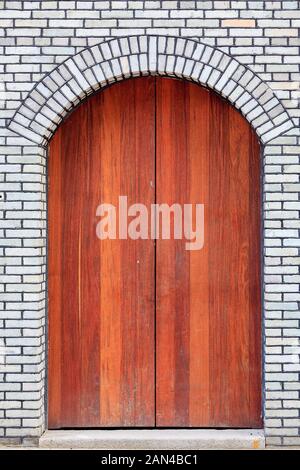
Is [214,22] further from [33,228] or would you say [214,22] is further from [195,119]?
[33,228]

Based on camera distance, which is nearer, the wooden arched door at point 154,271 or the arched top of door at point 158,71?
the arched top of door at point 158,71

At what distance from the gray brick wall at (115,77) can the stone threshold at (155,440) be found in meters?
0.13

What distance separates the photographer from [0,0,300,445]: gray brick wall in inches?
208

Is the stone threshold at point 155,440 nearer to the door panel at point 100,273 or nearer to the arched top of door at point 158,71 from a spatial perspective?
the door panel at point 100,273

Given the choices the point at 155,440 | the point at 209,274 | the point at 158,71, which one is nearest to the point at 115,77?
the point at 158,71

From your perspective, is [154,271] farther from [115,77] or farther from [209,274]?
[115,77]

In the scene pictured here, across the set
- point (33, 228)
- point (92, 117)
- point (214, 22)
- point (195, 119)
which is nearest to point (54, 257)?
point (33, 228)

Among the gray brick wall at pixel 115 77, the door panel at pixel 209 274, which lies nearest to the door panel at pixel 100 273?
the door panel at pixel 209 274

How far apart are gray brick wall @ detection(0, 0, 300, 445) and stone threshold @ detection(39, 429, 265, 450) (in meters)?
0.13

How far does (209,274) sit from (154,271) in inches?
15.7

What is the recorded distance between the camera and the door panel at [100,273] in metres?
5.58

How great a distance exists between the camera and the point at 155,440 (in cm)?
536

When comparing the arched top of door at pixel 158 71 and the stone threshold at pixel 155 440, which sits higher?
the arched top of door at pixel 158 71

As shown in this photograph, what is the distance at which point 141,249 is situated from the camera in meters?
5.61
